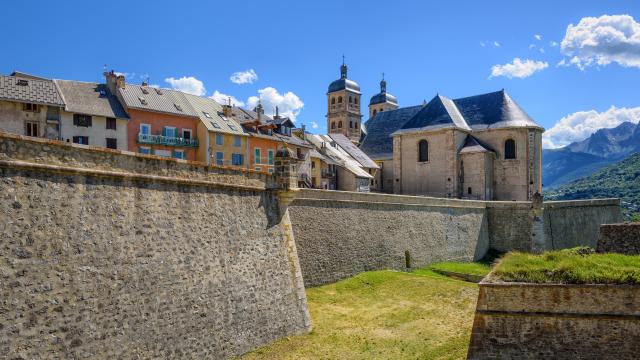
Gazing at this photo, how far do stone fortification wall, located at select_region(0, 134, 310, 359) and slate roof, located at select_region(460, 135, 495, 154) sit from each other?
33.9 meters

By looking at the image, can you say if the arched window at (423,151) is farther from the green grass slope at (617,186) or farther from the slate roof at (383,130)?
the green grass slope at (617,186)

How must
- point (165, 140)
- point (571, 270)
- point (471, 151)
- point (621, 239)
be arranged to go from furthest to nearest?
point (471, 151)
point (165, 140)
point (621, 239)
point (571, 270)

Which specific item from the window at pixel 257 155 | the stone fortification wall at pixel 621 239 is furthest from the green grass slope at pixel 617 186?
the stone fortification wall at pixel 621 239

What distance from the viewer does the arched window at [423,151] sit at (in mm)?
51162

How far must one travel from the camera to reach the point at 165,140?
35312 mm

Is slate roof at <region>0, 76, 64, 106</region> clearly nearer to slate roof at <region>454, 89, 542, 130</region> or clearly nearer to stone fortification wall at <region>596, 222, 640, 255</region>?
stone fortification wall at <region>596, 222, 640, 255</region>

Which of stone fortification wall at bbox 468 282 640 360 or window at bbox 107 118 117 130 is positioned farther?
window at bbox 107 118 117 130

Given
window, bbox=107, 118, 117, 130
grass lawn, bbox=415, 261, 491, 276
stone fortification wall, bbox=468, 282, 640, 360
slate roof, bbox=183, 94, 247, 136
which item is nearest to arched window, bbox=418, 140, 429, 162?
grass lawn, bbox=415, 261, 491, 276

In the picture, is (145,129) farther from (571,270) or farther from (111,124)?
(571,270)

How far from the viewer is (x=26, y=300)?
1042 centimetres

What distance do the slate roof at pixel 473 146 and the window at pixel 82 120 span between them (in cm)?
3241

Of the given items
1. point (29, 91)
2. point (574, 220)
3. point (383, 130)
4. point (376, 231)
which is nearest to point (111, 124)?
point (29, 91)

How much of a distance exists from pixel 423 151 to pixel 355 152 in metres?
8.89

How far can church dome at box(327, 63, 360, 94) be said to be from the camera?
273 ft
